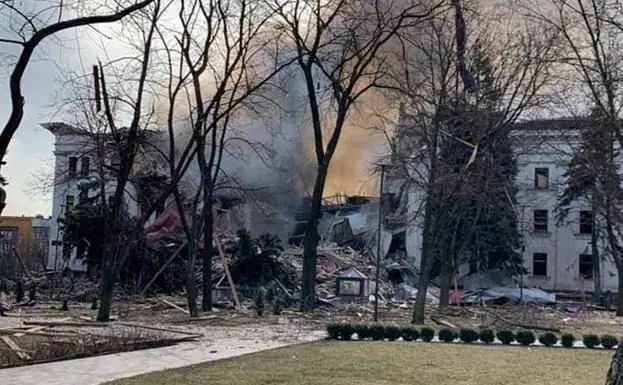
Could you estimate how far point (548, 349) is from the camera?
47.0 ft

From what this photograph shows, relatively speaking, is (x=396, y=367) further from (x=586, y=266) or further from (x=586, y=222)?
(x=586, y=266)

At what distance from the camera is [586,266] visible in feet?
146

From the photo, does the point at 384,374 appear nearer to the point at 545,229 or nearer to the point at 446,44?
the point at 446,44

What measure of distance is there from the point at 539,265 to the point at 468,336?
103 ft

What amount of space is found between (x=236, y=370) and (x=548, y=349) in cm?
693

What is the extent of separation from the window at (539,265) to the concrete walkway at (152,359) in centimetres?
3110

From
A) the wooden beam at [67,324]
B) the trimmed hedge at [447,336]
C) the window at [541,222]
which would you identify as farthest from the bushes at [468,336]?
the window at [541,222]

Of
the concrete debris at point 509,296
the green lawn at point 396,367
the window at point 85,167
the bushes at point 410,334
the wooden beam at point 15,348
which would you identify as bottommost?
the wooden beam at point 15,348

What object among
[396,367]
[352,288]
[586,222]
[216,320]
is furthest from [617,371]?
[586,222]

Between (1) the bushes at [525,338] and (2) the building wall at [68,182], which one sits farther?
(2) the building wall at [68,182]

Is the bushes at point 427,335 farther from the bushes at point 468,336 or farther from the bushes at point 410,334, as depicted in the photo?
the bushes at point 468,336

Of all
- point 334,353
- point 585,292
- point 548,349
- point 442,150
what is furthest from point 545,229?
point 334,353

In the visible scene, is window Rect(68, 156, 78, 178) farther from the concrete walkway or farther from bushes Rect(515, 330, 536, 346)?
bushes Rect(515, 330, 536, 346)

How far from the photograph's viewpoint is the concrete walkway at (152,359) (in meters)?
9.45
